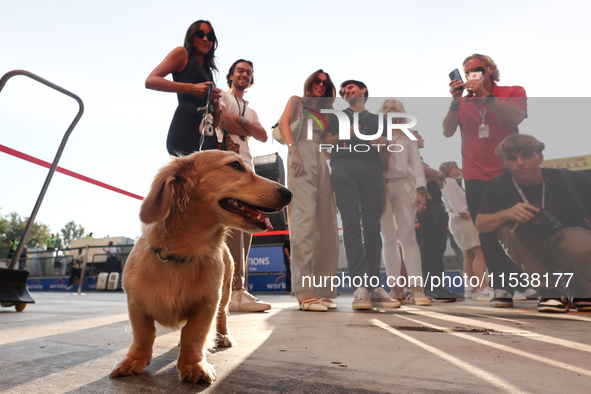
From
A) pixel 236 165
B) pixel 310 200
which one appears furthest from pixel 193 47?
pixel 310 200

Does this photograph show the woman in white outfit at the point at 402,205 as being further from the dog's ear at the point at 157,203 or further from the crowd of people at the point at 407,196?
the dog's ear at the point at 157,203

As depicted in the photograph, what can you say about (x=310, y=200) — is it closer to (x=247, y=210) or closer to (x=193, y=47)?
→ (x=193, y=47)

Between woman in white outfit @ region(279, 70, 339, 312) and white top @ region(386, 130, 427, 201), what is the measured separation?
1076 millimetres

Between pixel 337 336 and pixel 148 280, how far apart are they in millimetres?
1207

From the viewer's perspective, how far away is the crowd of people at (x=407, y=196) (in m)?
3.83

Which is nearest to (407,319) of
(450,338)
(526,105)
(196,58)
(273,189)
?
(450,338)

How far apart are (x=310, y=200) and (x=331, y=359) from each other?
2604 millimetres

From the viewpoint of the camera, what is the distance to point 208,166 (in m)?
1.64

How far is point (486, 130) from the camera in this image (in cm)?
444

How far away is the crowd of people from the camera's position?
3.83 meters

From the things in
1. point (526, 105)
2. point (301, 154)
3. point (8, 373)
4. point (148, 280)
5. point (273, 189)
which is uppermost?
point (526, 105)

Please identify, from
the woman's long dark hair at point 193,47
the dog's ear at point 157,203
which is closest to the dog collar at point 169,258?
the dog's ear at point 157,203

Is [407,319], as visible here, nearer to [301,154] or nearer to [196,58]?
[301,154]

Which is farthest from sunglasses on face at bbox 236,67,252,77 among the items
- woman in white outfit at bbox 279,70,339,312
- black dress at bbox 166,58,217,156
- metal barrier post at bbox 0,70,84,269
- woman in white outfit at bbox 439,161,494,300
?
woman in white outfit at bbox 439,161,494,300
